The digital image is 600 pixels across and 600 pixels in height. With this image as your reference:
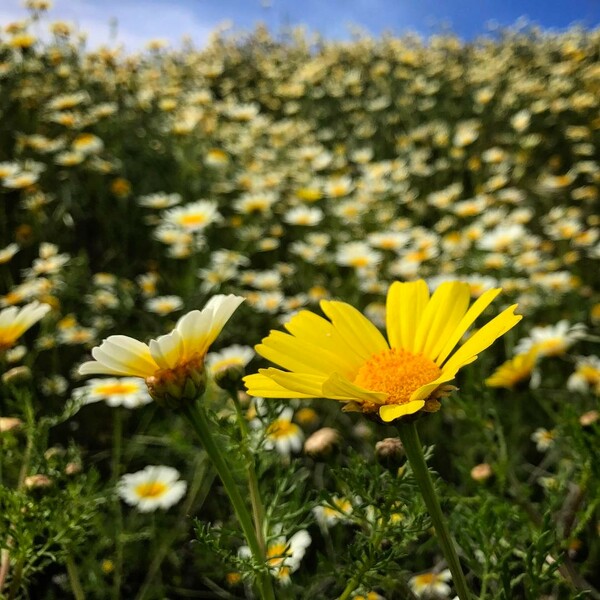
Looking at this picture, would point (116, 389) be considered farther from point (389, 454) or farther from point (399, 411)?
point (399, 411)

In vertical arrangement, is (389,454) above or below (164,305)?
below

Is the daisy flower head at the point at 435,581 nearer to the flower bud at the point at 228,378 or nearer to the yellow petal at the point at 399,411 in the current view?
the flower bud at the point at 228,378

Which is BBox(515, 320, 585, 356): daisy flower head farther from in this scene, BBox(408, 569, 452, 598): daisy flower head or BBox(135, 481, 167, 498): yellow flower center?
BBox(135, 481, 167, 498): yellow flower center

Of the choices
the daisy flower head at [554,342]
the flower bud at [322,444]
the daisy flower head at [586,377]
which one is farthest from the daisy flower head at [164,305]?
the flower bud at [322,444]

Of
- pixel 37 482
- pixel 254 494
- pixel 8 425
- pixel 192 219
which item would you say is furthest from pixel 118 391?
pixel 192 219

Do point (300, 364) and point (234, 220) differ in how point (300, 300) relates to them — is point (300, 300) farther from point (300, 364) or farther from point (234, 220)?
point (300, 364)

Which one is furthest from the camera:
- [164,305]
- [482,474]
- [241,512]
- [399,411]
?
[164,305]

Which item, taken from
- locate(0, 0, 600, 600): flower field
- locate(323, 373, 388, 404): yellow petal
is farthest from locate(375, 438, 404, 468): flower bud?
locate(323, 373, 388, 404): yellow petal
